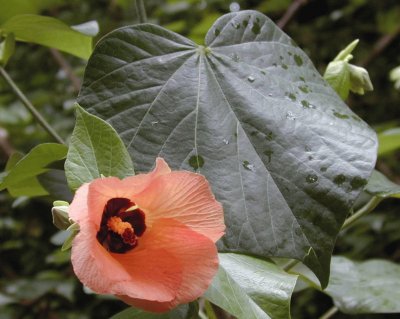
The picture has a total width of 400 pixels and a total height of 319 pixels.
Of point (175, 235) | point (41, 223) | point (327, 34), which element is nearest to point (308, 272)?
point (175, 235)

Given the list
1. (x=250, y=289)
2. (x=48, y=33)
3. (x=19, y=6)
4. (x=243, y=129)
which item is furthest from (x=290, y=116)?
(x=19, y=6)

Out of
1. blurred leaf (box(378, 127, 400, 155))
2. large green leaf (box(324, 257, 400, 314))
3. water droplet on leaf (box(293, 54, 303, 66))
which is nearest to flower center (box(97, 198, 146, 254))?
water droplet on leaf (box(293, 54, 303, 66))

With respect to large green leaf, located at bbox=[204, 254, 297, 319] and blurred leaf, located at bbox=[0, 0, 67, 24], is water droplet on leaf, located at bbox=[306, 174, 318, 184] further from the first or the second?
blurred leaf, located at bbox=[0, 0, 67, 24]

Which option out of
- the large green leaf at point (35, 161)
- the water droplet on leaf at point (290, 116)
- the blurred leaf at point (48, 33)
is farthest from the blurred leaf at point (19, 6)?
the water droplet on leaf at point (290, 116)

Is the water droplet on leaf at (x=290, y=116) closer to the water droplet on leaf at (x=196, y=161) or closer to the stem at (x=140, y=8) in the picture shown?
the water droplet on leaf at (x=196, y=161)

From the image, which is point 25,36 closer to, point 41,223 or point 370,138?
point 370,138

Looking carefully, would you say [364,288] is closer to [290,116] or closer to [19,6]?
[290,116]

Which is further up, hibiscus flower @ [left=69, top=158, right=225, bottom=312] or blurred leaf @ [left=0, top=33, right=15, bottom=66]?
blurred leaf @ [left=0, top=33, right=15, bottom=66]
